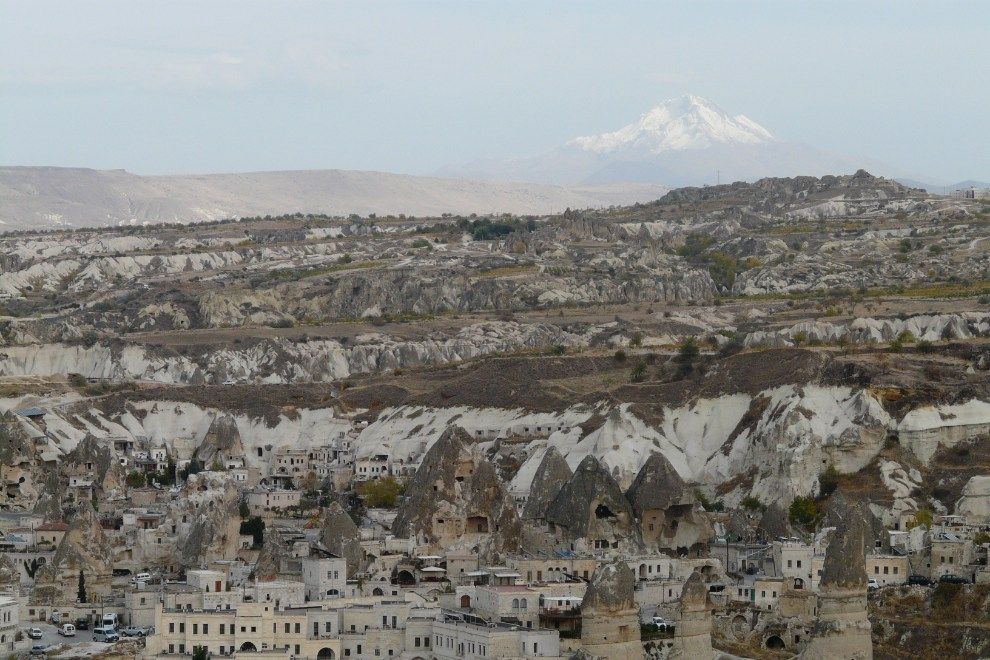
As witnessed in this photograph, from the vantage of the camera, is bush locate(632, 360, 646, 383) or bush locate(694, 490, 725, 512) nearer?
bush locate(694, 490, 725, 512)

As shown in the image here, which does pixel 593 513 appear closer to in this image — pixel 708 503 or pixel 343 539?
pixel 343 539

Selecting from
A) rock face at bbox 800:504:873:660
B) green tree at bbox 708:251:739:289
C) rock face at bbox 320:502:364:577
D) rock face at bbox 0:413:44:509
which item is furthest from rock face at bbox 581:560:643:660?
green tree at bbox 708:251:739:289

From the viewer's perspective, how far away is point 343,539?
2876 inches

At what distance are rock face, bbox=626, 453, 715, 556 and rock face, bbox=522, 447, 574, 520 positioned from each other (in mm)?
2380

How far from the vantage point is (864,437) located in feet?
296

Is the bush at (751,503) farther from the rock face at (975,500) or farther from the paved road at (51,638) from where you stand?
the paved road at (51,638)

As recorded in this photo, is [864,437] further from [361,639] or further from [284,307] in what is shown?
[284,307]

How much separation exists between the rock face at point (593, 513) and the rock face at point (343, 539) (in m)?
7.05

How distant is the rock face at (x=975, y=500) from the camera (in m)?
80.7

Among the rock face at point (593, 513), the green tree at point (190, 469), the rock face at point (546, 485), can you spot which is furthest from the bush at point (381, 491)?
the rock face at point (593, 513)

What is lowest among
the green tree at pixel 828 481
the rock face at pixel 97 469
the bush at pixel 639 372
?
the rock face at pixel 97 469

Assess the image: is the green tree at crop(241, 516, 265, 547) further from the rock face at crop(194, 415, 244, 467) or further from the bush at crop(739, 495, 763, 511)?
the rock face at crop(194, 415, 244, 467)

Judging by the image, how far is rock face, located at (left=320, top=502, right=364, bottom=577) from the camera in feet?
237

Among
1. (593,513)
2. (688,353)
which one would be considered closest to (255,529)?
(593,513)
